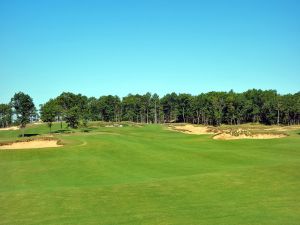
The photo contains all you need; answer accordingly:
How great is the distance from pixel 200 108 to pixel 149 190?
144 meters

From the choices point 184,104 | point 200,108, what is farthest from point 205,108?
point 184,104

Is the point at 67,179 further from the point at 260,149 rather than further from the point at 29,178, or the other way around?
the point at 260,149

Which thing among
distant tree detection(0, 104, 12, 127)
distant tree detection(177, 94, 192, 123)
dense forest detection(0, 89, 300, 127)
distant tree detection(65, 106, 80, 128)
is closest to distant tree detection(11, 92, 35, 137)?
distant tree detection(65, 106, 80, 128)

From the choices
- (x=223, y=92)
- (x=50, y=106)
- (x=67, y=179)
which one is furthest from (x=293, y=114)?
(x=67, y=179)

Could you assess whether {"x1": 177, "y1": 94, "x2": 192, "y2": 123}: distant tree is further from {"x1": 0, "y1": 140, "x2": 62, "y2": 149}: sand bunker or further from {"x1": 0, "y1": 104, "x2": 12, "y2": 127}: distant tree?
{"x1": 0, "y1": 140, "x2": 62, "y2": 149}: sand bunker

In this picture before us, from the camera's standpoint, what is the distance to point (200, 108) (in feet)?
542

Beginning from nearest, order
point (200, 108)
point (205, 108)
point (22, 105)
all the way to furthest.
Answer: point (22, 105) → point (205, 108) → point (200, 108)

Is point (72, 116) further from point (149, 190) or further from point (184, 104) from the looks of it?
point (184, 104)

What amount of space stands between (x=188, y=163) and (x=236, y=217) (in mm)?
20284

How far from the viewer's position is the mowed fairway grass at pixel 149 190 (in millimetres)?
17328

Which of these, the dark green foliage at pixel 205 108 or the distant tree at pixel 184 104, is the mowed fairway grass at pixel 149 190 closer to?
the dark green foliage at pixel 205 108

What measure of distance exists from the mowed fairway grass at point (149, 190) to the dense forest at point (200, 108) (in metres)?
85.4

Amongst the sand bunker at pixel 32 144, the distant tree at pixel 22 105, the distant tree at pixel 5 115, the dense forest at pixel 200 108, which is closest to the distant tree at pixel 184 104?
the dense forest at pixel 200 108

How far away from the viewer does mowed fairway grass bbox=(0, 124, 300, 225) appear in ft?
56.9
